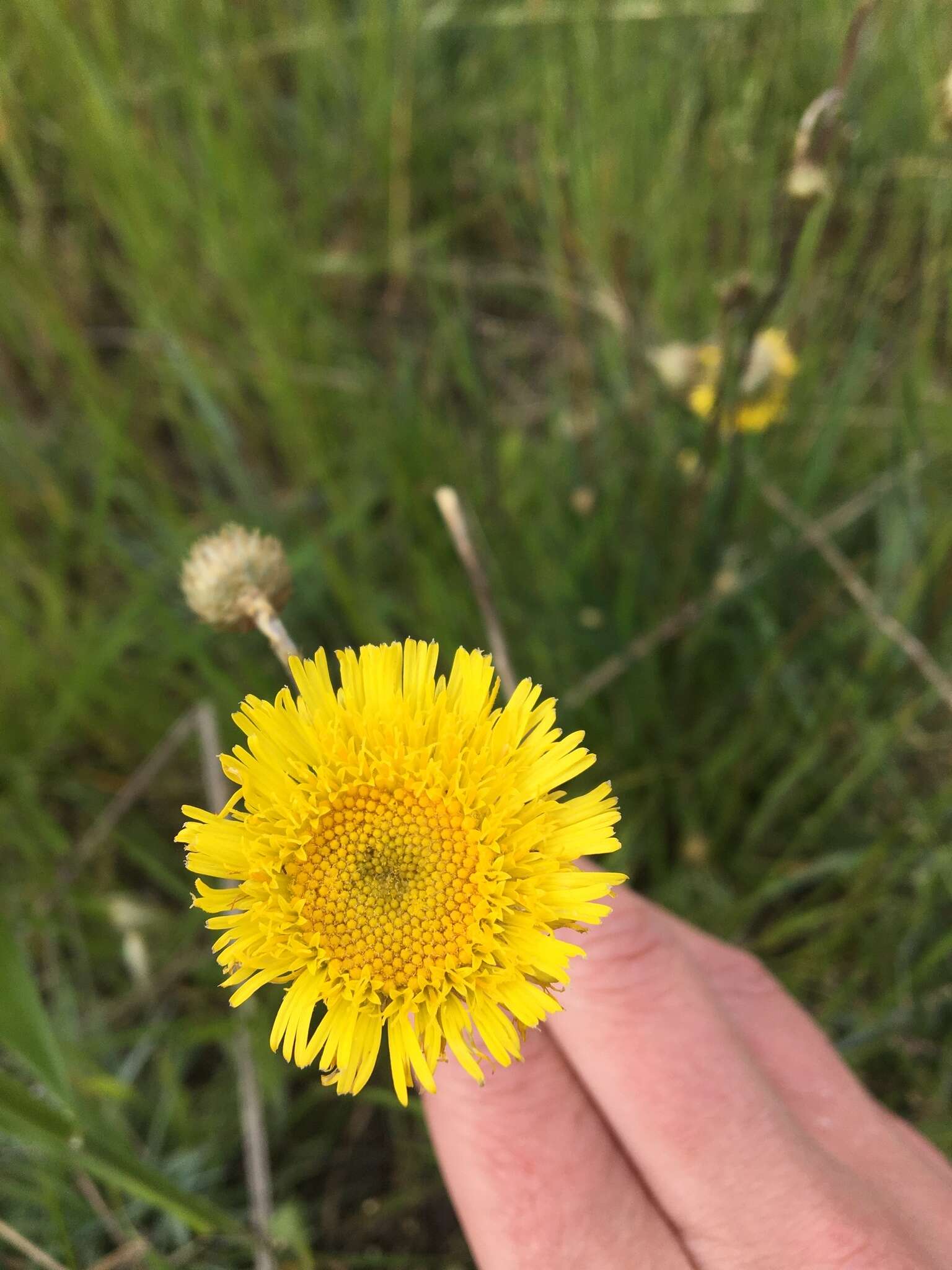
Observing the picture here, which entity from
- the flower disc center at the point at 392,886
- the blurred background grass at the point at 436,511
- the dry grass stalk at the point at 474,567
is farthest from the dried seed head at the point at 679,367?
the flower disc center at the point at 392,886

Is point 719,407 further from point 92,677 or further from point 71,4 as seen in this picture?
point 71,4

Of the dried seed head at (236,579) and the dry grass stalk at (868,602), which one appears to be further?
the dry grass stalk at (868,602)

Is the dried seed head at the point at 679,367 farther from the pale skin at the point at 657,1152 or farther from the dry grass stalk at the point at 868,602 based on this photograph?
the pale skin at the point at 657,1152

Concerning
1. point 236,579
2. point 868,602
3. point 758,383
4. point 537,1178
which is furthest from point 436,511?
point 537,1178

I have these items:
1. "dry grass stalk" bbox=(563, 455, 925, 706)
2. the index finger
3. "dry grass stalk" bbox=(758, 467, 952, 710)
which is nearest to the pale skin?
the index finger

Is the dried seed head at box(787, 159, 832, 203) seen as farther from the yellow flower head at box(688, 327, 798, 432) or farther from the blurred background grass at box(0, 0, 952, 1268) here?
the yellow flower head at box(688, 327, 798, 432)

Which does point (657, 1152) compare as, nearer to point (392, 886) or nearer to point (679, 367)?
point (392, 886)
